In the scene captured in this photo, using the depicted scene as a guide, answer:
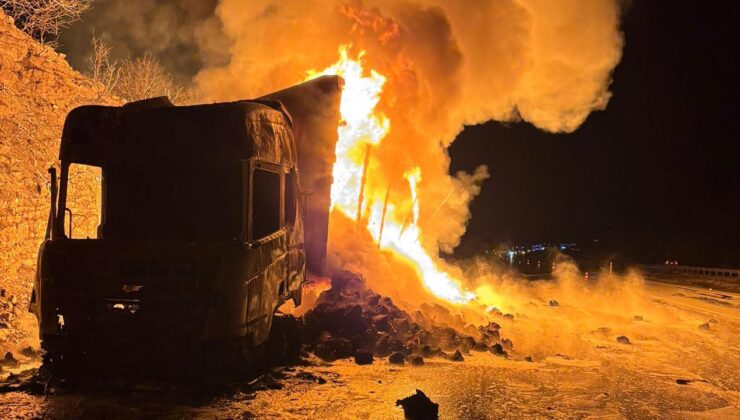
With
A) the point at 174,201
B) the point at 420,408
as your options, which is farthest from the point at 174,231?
the point at 420,408

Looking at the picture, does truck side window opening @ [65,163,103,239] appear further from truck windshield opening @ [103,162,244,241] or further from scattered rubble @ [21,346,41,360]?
truck windshield opening @ [103,162,244,241]

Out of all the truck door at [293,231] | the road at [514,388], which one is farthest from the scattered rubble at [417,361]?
the truck door at [293,231]

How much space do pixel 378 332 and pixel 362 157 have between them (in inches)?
229

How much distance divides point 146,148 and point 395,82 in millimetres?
8845

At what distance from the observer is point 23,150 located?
1005 centimetres

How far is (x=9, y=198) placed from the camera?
956cm

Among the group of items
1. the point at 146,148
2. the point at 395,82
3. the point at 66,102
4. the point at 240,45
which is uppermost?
the point at 240,45

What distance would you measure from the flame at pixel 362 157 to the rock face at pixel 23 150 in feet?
20.1

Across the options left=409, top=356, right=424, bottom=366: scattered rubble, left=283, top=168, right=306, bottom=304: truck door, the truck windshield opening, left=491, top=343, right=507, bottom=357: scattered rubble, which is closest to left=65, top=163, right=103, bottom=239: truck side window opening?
the truck windshield opening

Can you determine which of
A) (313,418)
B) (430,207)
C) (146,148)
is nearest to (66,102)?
(146,148)

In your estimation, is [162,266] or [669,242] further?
[669,242]

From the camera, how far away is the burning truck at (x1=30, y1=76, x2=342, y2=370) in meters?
5.36

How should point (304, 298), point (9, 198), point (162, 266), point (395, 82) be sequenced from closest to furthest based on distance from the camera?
1. point (162, 266)
2. point (9, 198)
3. point (304, 298)
4. point (395, 82)

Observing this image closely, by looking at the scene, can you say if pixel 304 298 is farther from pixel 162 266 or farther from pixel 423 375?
pixel 162 266
